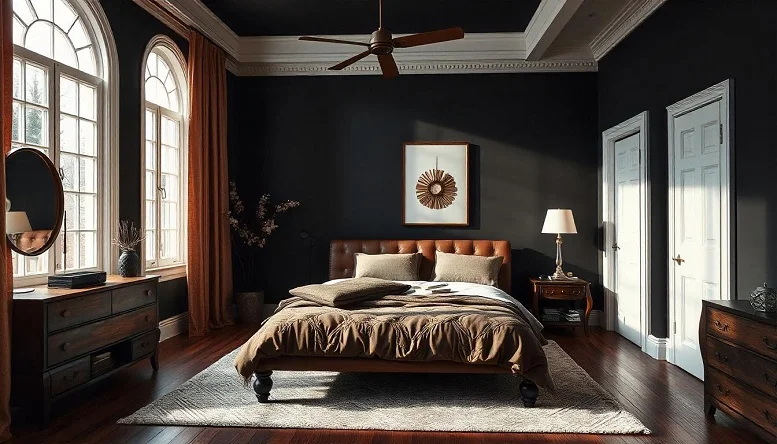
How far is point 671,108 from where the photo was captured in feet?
15.3

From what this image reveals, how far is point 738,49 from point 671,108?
36.2 inches

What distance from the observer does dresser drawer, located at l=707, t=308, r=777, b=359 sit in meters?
2.85

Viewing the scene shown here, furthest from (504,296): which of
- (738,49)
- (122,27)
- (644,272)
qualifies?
(122,27)

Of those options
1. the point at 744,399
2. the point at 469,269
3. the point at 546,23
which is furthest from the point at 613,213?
the point at 744,399

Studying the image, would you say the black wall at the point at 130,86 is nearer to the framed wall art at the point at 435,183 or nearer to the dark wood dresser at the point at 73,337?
the dark wood dresser at the point at 73,337

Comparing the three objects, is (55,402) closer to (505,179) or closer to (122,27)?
(122,27)

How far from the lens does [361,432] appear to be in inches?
125

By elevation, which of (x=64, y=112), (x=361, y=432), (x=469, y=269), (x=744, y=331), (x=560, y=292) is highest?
(x=64, y=112)

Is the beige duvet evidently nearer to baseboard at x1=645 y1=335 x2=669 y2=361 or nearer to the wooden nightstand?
baseboard at x1=645 y1=335 x2=669 y2=361

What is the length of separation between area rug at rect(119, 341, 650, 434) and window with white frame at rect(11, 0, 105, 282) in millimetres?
1325

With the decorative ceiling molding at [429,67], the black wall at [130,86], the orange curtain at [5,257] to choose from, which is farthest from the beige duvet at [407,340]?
the decorative ceiling molding at [429,67]

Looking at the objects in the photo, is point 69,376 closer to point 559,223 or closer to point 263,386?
point 263,386

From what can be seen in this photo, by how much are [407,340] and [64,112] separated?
118 inches

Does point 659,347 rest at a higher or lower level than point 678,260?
lower
